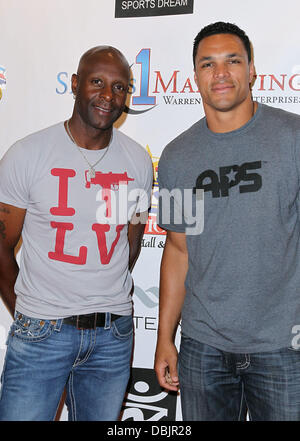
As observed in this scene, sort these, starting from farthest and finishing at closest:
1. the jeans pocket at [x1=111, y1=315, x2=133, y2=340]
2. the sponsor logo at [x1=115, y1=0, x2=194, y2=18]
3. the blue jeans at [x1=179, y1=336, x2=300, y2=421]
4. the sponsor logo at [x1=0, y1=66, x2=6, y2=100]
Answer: the sponsor logo at [x1=0, y1=66, x2=6, y2=100], the sponsor logo at [x1=115, y1=0, x2=194, y2=18], the jeans pocket at [x1=111, y1=315, x2=133, y2=340], the blue jeans at [x1=179, y1=336, x2=300, y2=421]

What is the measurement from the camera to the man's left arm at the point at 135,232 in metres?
2.15

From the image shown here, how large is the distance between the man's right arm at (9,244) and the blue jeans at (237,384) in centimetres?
78

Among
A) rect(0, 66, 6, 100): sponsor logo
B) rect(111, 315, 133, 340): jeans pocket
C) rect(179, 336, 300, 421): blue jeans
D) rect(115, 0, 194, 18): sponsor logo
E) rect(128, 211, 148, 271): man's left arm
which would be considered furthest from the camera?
rect(0, 66, 6, 100): sponsor logo

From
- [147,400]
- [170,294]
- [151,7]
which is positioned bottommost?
[147,400]

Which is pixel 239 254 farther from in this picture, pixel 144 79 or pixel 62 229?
pixel 144 79

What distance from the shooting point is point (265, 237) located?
5.24ft

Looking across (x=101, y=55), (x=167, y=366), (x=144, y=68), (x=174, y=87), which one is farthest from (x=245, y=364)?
(x=144, y=68)

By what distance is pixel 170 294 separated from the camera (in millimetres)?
1897

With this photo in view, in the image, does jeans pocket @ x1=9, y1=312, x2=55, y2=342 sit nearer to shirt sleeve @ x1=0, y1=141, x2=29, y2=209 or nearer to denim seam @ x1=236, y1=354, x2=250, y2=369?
shirt sleeve @ x1=0, y1=141, x2=29, y2=209

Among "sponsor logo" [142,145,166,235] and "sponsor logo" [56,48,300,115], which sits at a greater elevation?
"sponsor logo" [56,48,300,115]

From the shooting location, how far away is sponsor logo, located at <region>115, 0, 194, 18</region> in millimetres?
2328

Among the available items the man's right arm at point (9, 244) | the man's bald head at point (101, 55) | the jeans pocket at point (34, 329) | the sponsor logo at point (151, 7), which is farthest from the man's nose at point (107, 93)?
the jeans pocket at point (34, 329)

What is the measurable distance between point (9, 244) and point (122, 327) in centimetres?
58
